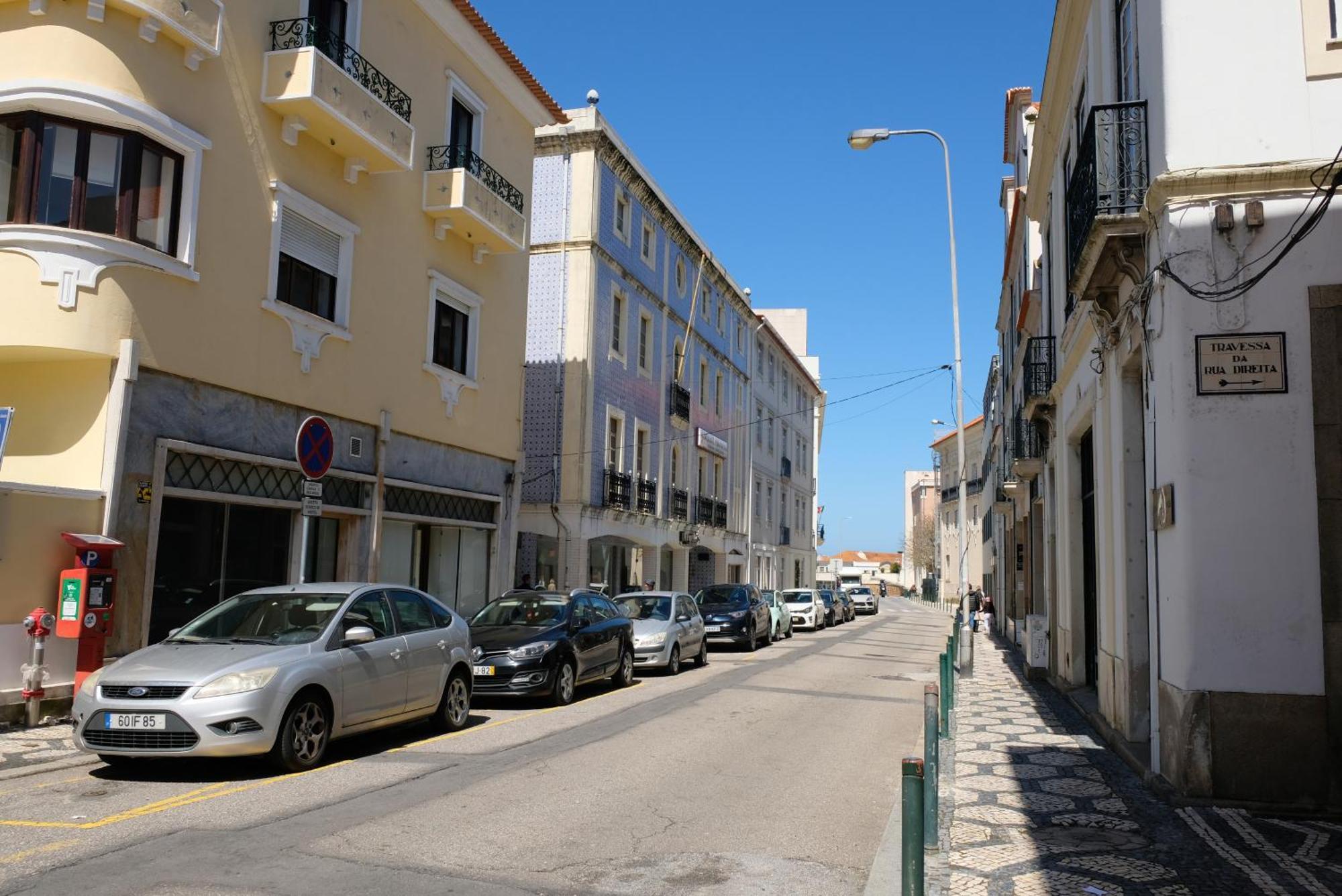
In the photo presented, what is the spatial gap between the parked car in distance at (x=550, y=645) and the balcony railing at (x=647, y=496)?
13212 mm

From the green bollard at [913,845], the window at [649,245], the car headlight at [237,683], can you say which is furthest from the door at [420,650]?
the window at [649,245]

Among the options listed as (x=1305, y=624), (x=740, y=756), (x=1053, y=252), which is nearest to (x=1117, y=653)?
(x=1305, y=624)

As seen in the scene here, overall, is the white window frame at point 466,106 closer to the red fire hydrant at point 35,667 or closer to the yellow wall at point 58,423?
the yellow wall at point 58,423

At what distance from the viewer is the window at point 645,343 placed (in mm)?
30531

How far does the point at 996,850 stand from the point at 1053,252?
1245cm

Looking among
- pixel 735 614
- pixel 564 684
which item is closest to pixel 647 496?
pixel 735 614

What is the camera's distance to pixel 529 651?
13.2m

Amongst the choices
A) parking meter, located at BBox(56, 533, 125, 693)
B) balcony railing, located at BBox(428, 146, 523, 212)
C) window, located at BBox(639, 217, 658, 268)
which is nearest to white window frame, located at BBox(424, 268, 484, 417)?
balcony railing, located at BBox(428, 146, 523, 212)

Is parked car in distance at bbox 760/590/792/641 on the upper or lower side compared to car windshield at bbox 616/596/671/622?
lower

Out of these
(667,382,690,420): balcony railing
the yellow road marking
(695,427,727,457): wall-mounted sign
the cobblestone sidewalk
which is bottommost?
the yellow road marking

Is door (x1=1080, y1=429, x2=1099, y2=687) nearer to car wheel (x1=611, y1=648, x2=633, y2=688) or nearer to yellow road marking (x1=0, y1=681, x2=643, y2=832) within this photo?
car wheel (x1=611, y1=648, x2=633, y2=688)

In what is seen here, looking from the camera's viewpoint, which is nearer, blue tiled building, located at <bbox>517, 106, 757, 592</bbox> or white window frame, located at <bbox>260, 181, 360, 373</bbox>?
white window frame, located at <bbox>260, 181, 360, 373</bbox>

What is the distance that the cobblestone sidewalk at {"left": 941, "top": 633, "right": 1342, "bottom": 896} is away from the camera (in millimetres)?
5730

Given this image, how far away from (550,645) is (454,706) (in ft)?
8.21
